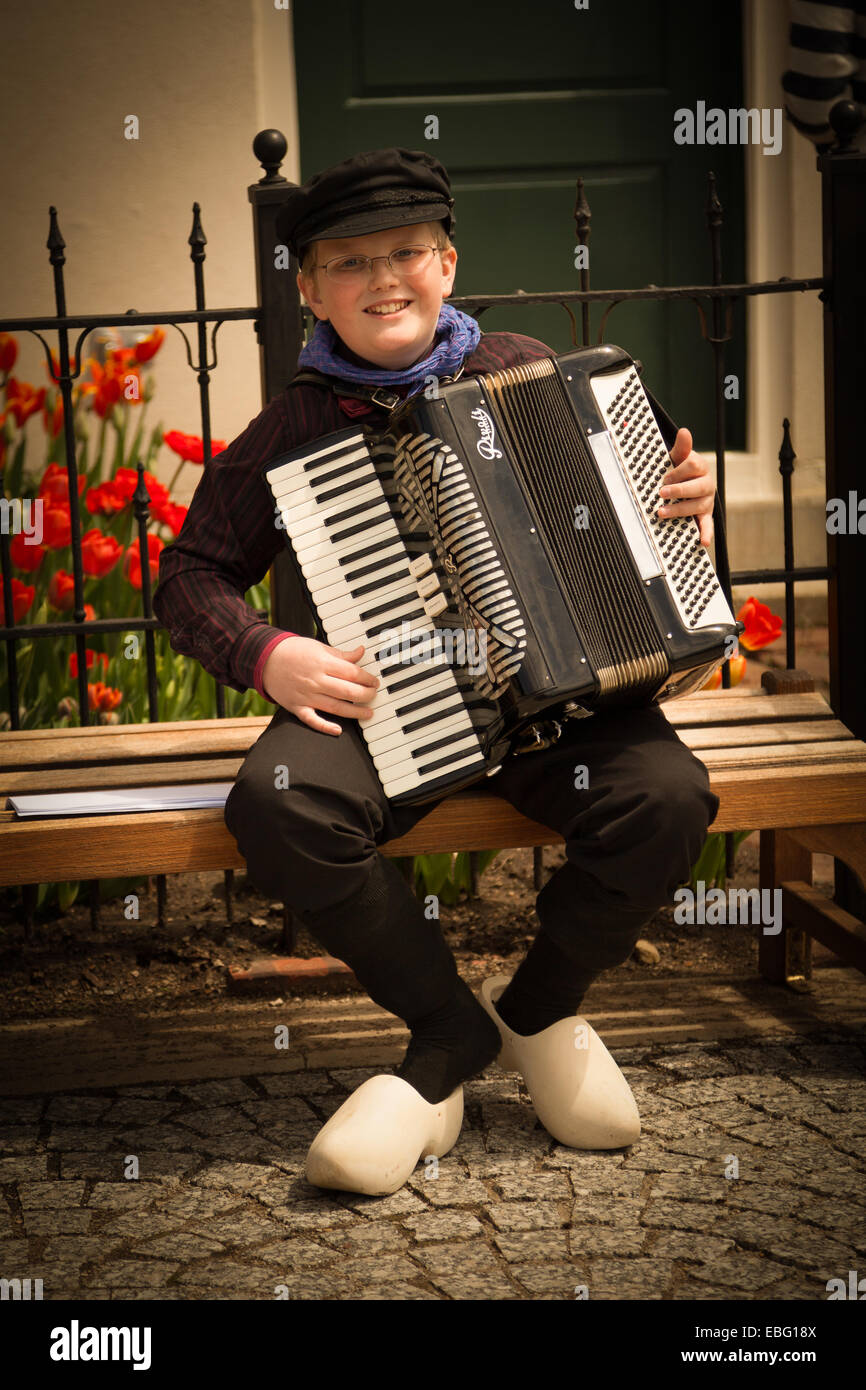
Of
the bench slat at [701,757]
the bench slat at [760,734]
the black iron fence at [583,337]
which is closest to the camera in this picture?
the bench slat at [701,757]

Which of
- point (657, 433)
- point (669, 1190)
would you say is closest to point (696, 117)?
point (657, 433)

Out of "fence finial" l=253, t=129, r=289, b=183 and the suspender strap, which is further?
"fence finial" l=253, t=129, r=289, b=183

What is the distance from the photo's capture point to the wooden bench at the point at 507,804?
246cm

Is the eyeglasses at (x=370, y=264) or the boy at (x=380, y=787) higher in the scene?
the eyeglasses at (x=370, y=264)

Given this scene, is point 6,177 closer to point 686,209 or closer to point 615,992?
point 686,209

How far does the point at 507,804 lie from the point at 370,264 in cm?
90

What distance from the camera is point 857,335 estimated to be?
3.14m

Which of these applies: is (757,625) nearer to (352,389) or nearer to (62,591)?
(352,389)

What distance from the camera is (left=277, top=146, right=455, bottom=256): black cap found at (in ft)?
7.77

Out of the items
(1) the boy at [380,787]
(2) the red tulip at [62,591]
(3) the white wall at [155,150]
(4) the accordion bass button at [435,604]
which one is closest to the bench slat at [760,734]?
(1) the boy at [380,787]

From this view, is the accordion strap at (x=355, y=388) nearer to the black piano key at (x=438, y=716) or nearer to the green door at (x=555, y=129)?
the black piano key at (x=438, y=716)

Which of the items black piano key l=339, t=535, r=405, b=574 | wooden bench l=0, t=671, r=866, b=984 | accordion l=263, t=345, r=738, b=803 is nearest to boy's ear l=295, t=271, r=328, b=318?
accordion l=263, t=345, r=738, b=803

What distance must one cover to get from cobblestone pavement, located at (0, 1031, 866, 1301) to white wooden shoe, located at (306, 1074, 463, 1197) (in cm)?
5

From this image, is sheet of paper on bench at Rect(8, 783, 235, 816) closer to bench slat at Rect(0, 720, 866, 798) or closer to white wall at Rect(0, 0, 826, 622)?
bench slat at Rect(0, 720, 866, 798)
